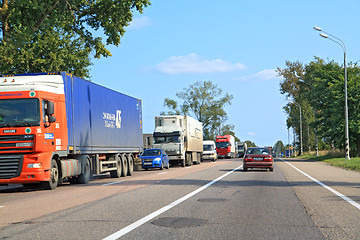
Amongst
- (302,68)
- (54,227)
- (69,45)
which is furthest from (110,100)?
(302,68)

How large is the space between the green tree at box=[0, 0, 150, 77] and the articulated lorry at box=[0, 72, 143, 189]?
3.73 m

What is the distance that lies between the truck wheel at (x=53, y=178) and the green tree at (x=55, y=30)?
6.89 m

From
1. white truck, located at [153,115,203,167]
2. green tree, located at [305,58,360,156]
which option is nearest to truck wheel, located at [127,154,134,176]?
white truck, located at [153,115,203,167]

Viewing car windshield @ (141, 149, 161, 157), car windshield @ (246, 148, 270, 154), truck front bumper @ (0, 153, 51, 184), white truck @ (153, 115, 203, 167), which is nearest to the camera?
truck front bumper @ (0, 153, 51, 184)

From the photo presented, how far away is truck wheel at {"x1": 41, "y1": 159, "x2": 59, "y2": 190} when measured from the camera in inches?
633

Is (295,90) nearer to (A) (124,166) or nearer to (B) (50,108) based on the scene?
(A) (124,166)

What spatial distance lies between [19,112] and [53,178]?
8.62ft

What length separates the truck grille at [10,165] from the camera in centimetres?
1512

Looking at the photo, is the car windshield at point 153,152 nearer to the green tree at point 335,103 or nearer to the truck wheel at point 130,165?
the truck wheel at point 130,165

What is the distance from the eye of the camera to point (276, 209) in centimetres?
1030

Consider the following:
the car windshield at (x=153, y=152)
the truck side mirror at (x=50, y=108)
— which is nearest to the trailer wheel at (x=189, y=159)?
the car windshield at (x=153, y=152)

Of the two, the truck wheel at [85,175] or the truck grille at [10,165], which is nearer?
the truck grille at [10,165]

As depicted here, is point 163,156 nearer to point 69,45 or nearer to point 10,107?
point 69,45

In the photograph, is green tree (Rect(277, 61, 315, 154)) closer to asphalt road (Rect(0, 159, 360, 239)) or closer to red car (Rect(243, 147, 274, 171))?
red car (Rect(243, 147, 274, 171))
